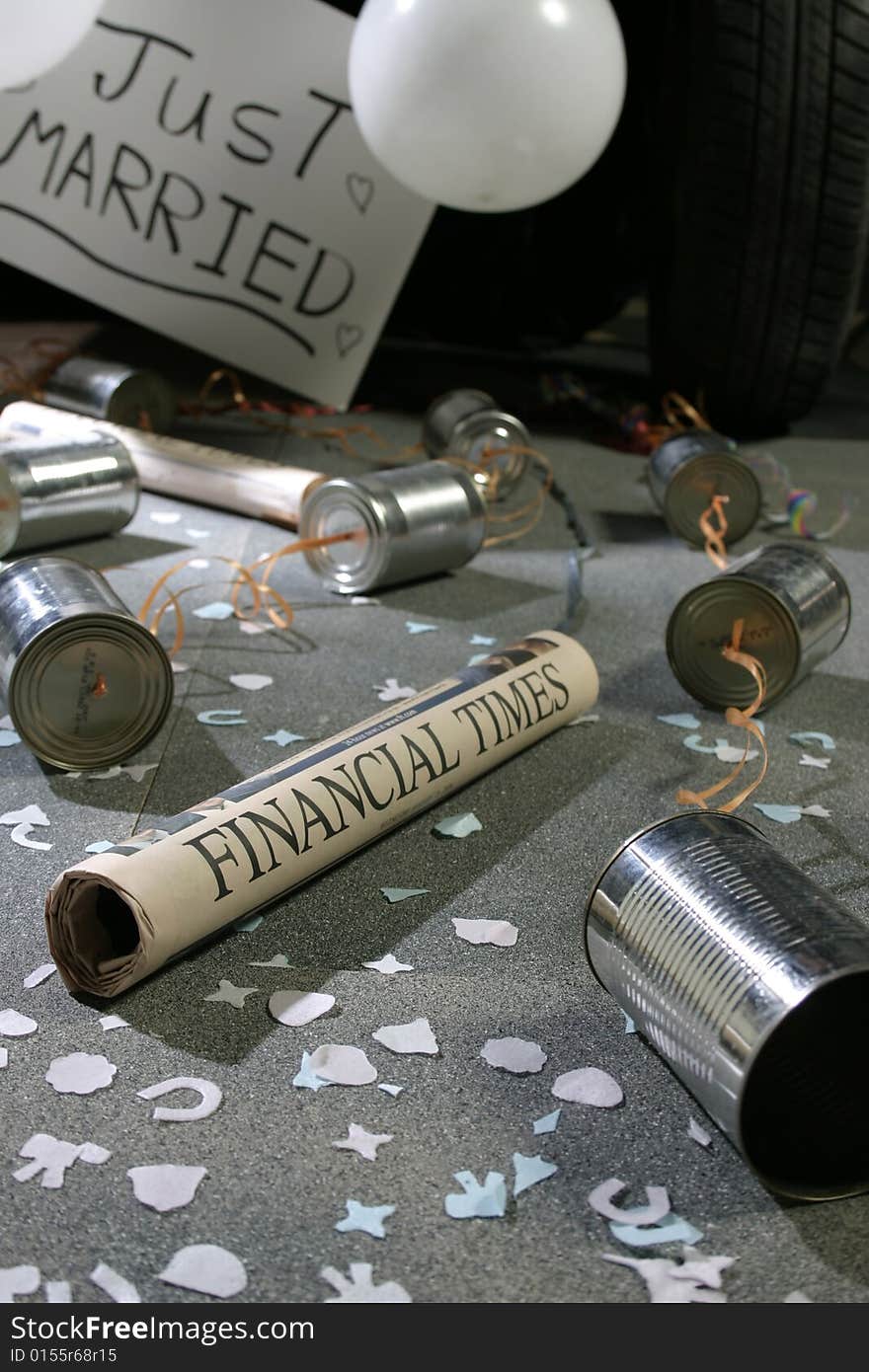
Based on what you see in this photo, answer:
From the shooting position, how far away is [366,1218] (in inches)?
33.6

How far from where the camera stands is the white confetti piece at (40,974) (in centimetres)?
106

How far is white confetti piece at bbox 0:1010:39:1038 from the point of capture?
1009mm

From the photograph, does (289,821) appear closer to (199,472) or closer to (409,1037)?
(409,1037)

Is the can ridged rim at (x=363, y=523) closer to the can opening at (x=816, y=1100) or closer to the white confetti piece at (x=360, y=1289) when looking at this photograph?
the can opening at (x=816, y=1100)

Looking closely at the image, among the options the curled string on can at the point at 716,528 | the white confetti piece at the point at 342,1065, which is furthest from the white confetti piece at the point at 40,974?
the curled string on can at the point at 716,528

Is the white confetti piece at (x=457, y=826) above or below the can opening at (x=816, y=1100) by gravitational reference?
below

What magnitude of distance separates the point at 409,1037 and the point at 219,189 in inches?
87.5

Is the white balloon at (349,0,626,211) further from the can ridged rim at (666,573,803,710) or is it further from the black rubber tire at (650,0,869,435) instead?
the can ridged rim at (666,573,803,710)

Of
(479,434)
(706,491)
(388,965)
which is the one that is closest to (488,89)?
(479,434)

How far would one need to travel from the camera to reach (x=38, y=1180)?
2.87 feet

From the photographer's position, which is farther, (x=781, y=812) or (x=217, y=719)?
(x=217, y=719)

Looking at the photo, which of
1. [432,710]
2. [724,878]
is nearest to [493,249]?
[432,710]

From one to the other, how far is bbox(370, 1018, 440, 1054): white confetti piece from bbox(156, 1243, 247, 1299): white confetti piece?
0.23 m

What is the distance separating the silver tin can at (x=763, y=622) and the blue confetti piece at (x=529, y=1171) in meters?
0.79
